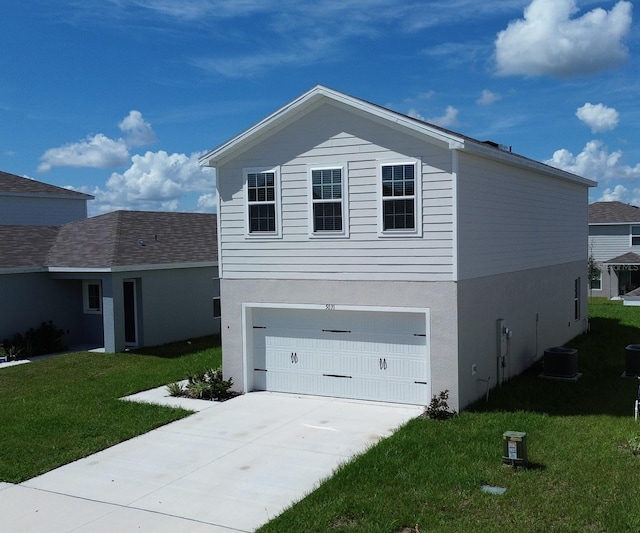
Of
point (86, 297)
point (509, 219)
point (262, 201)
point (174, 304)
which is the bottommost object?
point (174, 304)

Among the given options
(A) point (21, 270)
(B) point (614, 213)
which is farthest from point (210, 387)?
(B) point (614, 213)

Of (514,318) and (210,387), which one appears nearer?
(210,387)

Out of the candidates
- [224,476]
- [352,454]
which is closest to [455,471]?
[352,454]

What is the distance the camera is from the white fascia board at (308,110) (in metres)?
12.0

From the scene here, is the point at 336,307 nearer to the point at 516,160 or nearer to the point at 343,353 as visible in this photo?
the point at 343,353

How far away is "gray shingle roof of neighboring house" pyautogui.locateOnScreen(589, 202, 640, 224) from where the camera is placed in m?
39.8

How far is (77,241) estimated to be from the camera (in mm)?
22297

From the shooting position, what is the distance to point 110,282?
1956 cm

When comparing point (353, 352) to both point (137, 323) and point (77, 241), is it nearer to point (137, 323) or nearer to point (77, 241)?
point (137, 323)

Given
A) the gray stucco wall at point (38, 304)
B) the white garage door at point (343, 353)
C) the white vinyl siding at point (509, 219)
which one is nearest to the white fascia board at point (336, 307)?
the white garage door at point (343, 353)

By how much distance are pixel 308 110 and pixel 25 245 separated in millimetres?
13029

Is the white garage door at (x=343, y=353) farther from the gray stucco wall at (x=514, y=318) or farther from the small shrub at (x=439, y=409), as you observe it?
the gray stucco wall at (x=514, y=318)

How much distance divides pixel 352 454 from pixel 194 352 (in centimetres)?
1055

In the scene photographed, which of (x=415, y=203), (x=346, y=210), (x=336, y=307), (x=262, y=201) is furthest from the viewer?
(x=262, y=201)
